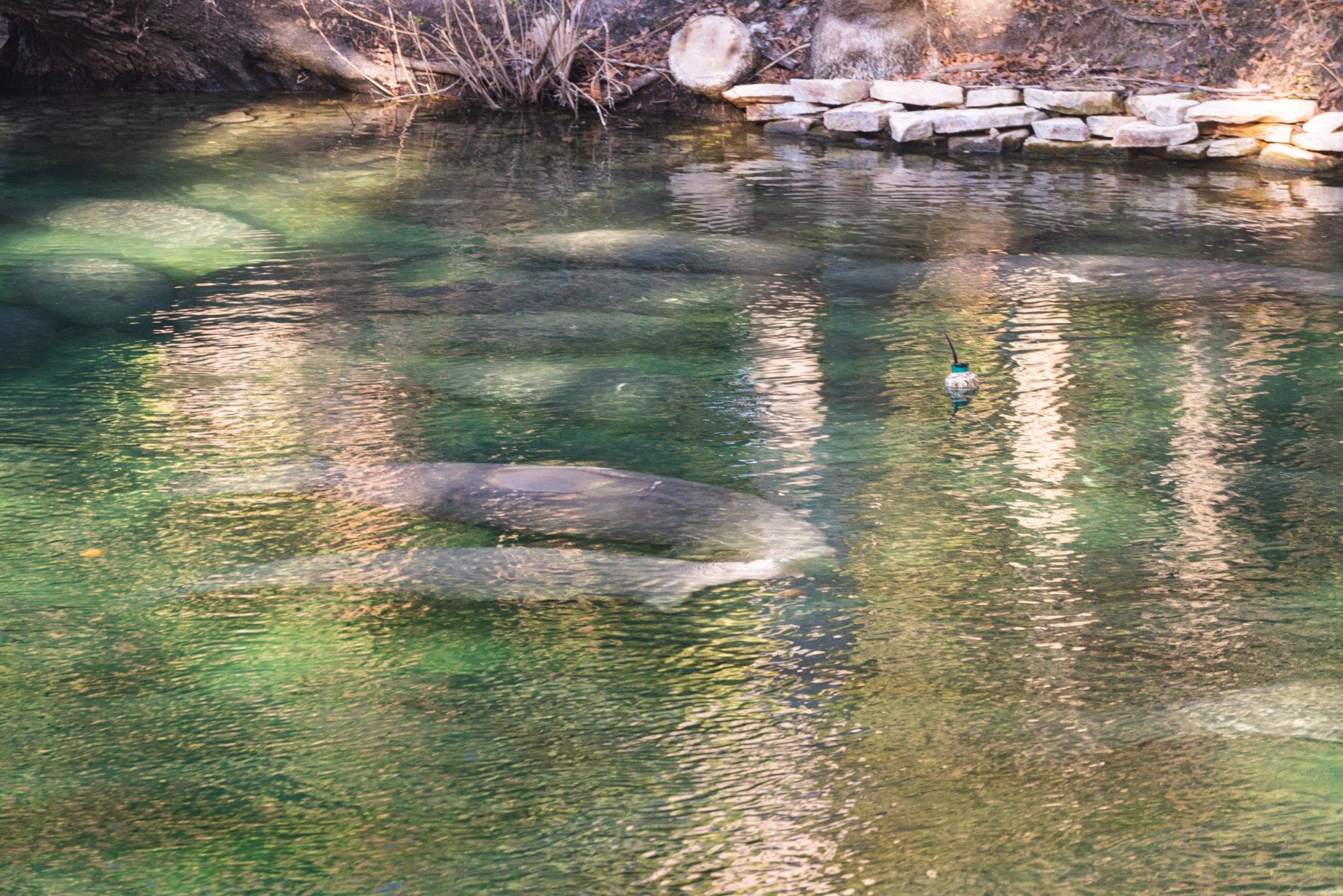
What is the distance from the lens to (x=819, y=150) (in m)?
10.2

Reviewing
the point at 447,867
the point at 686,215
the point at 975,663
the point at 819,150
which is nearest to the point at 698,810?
the point at 447,867

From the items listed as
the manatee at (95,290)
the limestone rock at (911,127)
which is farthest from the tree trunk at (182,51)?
the manatee at (95,290)

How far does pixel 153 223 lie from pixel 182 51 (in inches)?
232

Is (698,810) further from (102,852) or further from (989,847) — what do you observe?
(102,852)

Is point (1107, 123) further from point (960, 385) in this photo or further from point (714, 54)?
point (960, 385)

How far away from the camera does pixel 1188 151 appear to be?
945 cm

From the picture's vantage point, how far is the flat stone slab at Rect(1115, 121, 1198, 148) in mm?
9438

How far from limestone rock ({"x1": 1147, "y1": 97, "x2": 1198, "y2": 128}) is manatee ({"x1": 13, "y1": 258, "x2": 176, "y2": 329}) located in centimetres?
667

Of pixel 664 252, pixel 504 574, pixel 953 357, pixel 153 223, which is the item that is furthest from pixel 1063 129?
pixel 504 574

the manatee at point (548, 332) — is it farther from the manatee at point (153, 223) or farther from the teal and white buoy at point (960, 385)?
the manatee at point (153, 223)

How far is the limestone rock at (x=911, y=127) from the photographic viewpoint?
1011 centimetres

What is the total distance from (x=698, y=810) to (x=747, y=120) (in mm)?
9210

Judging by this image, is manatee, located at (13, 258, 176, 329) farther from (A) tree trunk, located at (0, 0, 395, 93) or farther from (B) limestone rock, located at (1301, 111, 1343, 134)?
(B) limestone rock, located at (1301, 111, 1343, 134)

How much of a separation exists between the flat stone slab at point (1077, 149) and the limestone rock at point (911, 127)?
71 cm
